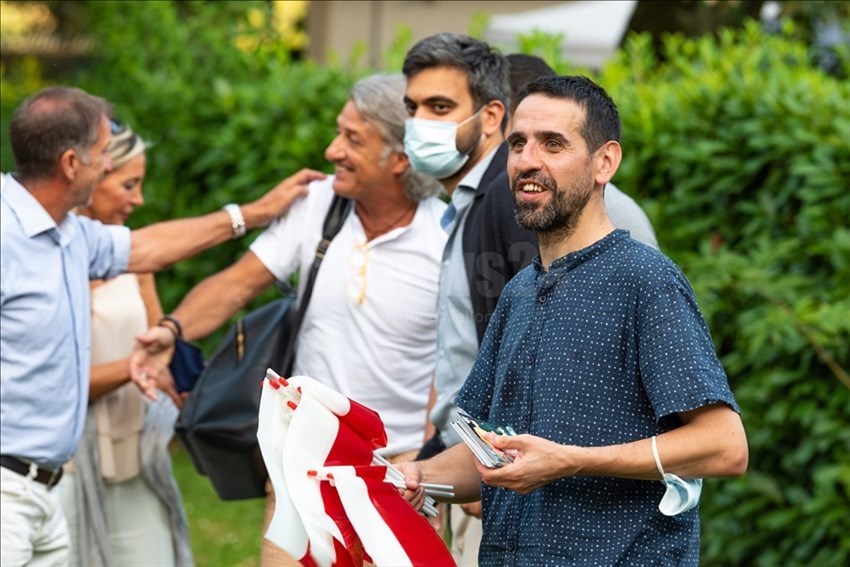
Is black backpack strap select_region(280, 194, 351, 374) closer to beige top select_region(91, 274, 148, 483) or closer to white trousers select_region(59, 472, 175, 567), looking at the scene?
beige top select_region(91, 274, 148, 483)

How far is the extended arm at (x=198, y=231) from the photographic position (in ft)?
17.5

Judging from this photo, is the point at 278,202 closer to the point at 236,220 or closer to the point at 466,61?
the point at 236,220

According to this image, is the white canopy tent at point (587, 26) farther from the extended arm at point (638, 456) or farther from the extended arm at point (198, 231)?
the extended arm at point (638, 456)

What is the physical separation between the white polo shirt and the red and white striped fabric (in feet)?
5.48

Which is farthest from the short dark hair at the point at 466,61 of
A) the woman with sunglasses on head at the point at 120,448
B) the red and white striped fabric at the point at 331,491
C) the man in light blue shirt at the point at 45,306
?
the red and white striped fabric at the point at 331,491

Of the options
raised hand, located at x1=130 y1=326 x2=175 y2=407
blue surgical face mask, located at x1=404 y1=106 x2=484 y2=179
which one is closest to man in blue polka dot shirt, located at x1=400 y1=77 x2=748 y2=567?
blue surgical face mask, located at x1=404 y1=106 x2=484 y2=179

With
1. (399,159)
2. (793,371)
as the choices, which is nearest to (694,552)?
(399,159)

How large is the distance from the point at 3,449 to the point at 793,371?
3305 millimetres

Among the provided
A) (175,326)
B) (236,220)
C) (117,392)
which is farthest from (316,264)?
(117,392)

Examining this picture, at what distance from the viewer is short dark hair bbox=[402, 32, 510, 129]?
4.61 m

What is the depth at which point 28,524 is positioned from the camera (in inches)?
191

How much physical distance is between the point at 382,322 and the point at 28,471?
128 centimetres

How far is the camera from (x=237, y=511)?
31.2 ft

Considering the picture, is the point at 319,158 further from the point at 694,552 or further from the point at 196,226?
the point at 694,552
